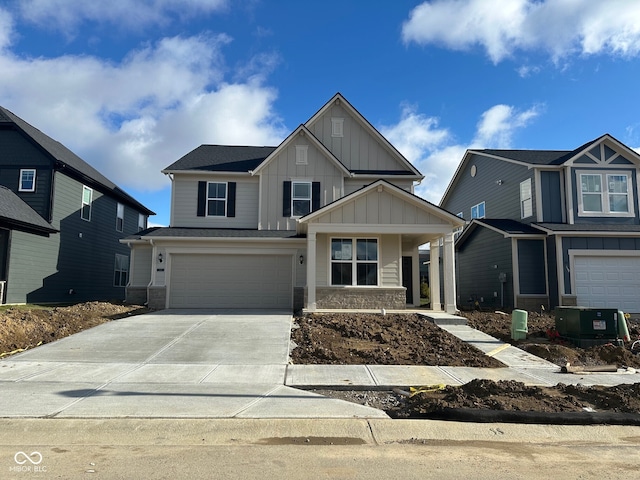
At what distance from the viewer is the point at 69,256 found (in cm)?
2000

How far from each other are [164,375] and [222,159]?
12.7 meters

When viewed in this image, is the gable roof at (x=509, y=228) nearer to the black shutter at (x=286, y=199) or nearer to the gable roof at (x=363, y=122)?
the gable roof at (x=363, y=122)

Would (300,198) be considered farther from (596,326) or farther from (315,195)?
(596,326)

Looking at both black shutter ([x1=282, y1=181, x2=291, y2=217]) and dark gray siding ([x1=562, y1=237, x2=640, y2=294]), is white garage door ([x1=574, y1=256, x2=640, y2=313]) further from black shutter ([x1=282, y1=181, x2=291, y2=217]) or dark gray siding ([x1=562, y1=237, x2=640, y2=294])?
black shutter ([x1=282, y1=181, x2=291, y2=217])

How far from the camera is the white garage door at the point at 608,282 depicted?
52.8 ft

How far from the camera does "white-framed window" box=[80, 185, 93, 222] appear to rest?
20891 millimetres

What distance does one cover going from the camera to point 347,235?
596 inches

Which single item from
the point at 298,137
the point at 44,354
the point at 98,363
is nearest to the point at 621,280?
the point at 298,137

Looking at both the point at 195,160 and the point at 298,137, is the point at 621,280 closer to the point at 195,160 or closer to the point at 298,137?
the point at 298,137

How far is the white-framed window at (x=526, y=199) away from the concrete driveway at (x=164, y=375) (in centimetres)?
1158

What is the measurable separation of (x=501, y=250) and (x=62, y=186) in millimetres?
18774

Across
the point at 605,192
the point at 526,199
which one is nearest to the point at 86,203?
the point at 526,199

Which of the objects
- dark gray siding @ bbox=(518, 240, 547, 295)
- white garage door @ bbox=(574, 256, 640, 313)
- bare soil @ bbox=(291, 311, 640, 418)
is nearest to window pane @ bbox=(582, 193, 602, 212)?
white garage door @ bbox=(574, 256, 640, 313)

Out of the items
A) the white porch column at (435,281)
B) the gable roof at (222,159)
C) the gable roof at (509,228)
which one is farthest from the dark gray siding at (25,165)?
the gable roof at (509,228)
